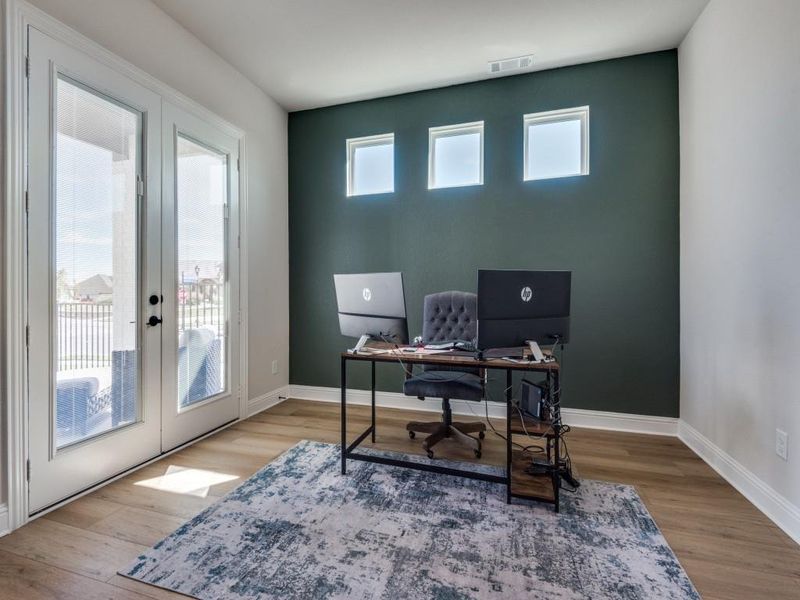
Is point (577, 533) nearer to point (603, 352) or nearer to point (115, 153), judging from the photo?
point (603, 352)

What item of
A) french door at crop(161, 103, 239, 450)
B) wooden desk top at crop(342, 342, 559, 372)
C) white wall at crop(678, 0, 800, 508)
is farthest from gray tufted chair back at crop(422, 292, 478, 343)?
french door at crop(161, 103, 239, 450)

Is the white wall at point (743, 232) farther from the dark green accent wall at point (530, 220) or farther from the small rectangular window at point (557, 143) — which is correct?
the small rectangular window at point (557, 143)

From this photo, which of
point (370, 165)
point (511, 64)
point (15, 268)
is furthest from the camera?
point (370, 165)

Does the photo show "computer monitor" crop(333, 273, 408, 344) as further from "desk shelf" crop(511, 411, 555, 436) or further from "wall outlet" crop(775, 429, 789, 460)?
"wall outlet" crop(775, 429, 789, 460)

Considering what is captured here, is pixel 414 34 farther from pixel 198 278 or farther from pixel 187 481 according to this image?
pixel 187 481

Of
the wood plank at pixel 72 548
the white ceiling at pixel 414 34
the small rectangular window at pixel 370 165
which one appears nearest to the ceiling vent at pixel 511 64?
the white ceiling at pixel 414 34

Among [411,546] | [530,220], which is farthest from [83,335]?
[530,220]

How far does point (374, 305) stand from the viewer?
2.29 meters

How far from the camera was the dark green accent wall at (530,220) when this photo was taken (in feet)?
10.1

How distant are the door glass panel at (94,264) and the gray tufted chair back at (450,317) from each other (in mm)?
2099

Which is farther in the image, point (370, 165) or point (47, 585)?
point (370, 165)

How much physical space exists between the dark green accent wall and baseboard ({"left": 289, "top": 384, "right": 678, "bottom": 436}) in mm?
82

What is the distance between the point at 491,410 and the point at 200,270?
2785mm

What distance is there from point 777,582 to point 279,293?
3.92 metres
